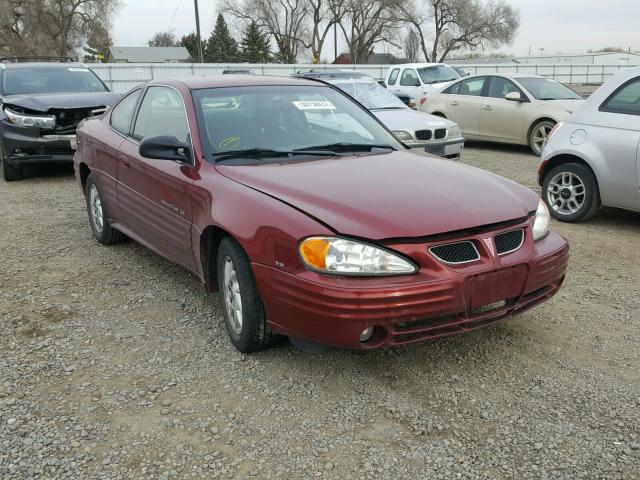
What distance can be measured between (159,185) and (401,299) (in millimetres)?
2073

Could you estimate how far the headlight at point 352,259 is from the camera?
2869 mm

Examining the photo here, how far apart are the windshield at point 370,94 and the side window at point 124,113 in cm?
540

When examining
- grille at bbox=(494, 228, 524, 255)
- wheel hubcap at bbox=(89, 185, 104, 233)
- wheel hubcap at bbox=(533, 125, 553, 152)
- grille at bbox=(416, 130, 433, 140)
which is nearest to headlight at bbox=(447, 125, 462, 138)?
grille at bbox=(416, 130, 433, 140)

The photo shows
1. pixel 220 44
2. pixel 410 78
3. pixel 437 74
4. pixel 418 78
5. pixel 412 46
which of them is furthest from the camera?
pixel 220 44

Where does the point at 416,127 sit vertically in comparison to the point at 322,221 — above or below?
below

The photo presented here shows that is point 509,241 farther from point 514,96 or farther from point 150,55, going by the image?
point 150,55

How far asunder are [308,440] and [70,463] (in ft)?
3.31

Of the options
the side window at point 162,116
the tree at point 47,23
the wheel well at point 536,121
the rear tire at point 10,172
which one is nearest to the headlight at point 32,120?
the rear tire at point 10,172

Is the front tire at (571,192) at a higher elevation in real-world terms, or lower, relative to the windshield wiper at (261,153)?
lower

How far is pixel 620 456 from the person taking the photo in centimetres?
260

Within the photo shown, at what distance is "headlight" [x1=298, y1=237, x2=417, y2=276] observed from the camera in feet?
9.41

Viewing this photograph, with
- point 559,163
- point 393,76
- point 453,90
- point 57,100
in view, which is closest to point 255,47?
point 393,76

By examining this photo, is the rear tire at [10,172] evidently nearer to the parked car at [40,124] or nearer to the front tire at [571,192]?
the parked car at [40,124]

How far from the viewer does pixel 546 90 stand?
38.0 feet
